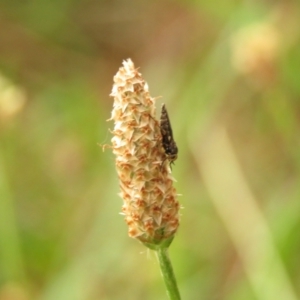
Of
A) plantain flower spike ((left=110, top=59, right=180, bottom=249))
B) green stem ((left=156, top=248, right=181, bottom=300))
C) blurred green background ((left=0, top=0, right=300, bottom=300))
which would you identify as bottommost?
green stem ((left=156, top=248, right=181, bottom=300))

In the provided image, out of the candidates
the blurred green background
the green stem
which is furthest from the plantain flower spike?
the blurred green background

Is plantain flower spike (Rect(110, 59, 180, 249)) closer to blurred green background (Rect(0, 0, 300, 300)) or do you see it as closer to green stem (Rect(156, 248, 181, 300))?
green stem (Rect(156, 248, 181, 300))

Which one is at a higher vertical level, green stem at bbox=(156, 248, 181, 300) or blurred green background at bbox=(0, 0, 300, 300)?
blurred green background at bbox=(0, 0, 300, 300)

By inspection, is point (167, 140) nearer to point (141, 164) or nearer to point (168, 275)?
point (141, 164)

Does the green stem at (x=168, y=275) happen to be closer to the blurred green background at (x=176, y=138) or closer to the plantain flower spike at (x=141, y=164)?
the plantain flower spike at (x=141, y=164)

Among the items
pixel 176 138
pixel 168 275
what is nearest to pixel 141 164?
pixel 168 275

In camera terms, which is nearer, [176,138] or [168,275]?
[168,275]
